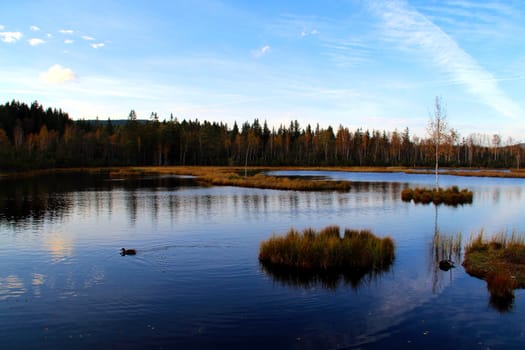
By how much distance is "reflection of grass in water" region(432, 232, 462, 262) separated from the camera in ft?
67.2

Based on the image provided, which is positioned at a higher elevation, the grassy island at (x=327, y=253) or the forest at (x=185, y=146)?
the forest at (x=185, y=146)

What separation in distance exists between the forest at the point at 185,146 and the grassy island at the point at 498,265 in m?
96.4

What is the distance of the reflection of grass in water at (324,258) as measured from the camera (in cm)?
1736

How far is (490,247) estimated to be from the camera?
20.1m

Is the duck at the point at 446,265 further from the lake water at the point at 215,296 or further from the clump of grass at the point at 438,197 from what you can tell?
the clump of grass at the point at 438,197

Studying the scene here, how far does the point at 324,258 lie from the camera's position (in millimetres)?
18484

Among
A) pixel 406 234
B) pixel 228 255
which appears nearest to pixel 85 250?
pixel 228 255

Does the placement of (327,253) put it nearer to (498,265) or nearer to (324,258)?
(324,258)

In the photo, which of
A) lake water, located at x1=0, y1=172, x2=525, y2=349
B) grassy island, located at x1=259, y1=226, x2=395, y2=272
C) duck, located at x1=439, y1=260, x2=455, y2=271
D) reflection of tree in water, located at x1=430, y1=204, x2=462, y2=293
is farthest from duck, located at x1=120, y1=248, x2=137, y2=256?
duck, located at x1=439, y1=260, x2=455, y2=271

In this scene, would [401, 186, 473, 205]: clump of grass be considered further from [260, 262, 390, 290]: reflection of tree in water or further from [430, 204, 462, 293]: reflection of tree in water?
[260, 262, 390, 290]: reflection of tree in water

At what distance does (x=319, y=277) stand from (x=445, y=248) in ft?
28.3

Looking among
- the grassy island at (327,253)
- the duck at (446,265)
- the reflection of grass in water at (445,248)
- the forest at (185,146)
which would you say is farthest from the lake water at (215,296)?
the forest at (185,146)

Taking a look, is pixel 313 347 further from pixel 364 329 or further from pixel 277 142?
pixel 277 142

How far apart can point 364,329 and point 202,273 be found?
25.2 feet
